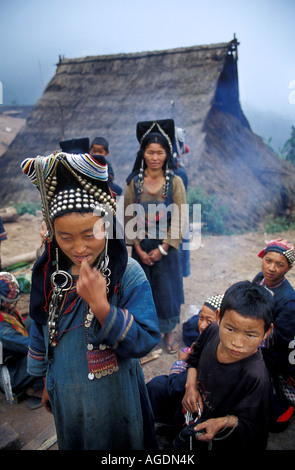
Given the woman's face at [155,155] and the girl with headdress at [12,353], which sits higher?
the woman's face at [155,155]

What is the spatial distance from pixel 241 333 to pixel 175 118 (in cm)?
1078

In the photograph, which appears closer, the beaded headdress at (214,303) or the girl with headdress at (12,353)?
the beaded headdress at (214,303)

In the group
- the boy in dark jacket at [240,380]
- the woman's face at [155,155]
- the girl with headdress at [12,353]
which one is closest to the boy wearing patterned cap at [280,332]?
the boy in dark jacket at [240,380]

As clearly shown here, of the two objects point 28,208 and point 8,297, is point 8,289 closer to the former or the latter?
point 8,297

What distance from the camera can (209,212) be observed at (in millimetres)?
9344

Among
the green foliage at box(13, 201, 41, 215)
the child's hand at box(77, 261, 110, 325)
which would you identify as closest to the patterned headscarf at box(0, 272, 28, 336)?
the child's hand at box(77, 261, 110, 325)

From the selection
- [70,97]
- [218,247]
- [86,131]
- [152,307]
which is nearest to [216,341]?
[152,307]

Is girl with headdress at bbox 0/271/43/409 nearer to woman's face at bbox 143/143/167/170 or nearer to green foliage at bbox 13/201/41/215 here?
woman's face at bbox 143/143/167/170

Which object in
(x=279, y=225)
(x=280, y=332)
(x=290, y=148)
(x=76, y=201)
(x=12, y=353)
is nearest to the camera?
(x=76, y=201)

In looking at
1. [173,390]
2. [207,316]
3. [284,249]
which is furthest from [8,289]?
[284,249]

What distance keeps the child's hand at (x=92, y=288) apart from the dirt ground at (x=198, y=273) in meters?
1.88

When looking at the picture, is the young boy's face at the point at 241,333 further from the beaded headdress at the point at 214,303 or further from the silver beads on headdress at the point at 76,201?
the silver beads on headdress at the point at 76,201

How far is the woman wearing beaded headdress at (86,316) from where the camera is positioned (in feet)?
4.16
